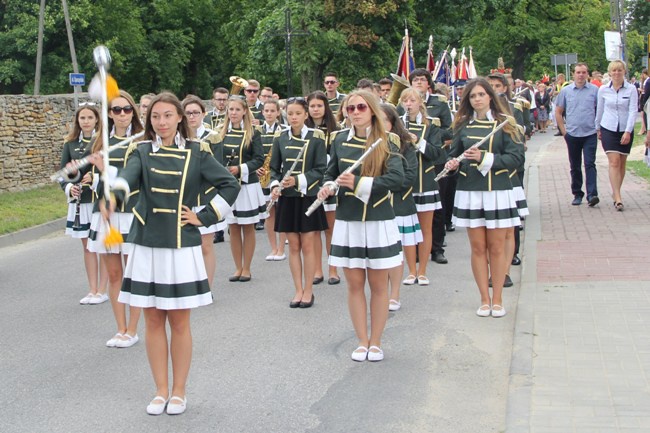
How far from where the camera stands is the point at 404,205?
8.05 m

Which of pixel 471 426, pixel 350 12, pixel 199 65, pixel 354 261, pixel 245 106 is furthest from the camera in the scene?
pixel 199 65

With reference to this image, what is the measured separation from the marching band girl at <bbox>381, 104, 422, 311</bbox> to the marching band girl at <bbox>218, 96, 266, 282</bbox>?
1.79 meters

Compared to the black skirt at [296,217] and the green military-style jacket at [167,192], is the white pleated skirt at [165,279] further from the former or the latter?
the black skirt at [296,217]

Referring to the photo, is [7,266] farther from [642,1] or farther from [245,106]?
[642,1]

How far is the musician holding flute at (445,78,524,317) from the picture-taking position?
7789 millimetres

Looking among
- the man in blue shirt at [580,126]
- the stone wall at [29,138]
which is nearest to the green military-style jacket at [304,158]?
the man in blue shirt at [580,126]

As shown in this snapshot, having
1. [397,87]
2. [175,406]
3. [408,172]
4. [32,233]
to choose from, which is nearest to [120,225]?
[175,406]

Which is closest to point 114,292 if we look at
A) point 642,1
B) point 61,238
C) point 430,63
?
point 61,238

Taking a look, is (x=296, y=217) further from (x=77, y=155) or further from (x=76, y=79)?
(x=76, y=79)

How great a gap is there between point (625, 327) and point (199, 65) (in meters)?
46.4

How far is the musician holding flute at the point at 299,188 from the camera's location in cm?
866

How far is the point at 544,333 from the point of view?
7.08m

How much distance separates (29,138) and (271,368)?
49.4 ft

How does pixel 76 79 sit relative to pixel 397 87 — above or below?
above
